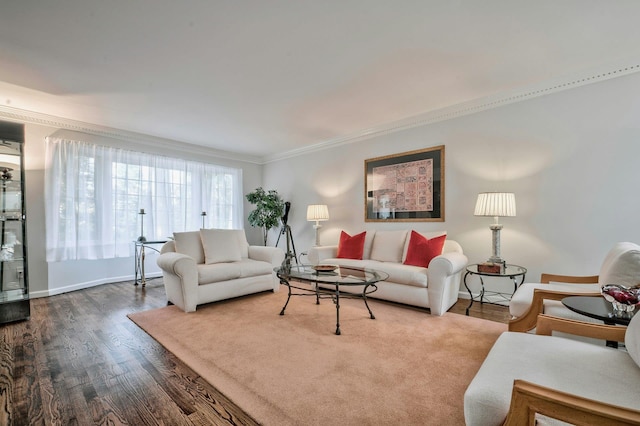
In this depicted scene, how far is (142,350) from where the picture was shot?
2.30 metres

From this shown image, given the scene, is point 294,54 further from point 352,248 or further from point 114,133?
point 114,133

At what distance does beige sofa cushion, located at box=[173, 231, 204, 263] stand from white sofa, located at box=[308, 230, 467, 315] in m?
1.58

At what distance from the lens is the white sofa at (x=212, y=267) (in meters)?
3.22

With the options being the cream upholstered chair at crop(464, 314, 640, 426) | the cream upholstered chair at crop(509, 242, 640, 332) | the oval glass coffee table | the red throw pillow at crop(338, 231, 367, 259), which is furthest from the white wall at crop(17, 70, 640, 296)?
the cream upholstered chair at crop(464, 314, 640, 426)

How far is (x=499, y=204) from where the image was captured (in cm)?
311

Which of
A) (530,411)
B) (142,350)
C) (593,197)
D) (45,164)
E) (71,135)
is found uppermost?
(71,135)

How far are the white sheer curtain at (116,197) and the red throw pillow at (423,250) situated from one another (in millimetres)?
3908

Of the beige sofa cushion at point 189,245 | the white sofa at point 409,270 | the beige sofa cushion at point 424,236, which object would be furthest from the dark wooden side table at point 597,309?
the beige sofa cushion at point 189,245

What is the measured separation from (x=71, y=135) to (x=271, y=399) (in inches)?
191

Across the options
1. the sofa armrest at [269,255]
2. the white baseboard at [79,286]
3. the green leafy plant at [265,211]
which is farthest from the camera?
the green leafy plant at [265,211]

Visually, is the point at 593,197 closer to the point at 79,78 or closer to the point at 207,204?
the point at 79,78

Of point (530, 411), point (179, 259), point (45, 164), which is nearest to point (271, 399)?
point (530, 411)

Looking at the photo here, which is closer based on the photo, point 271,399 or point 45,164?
point 271,399

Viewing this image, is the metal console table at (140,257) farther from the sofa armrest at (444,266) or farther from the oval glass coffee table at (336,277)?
the sofa armrest at (444,266)
